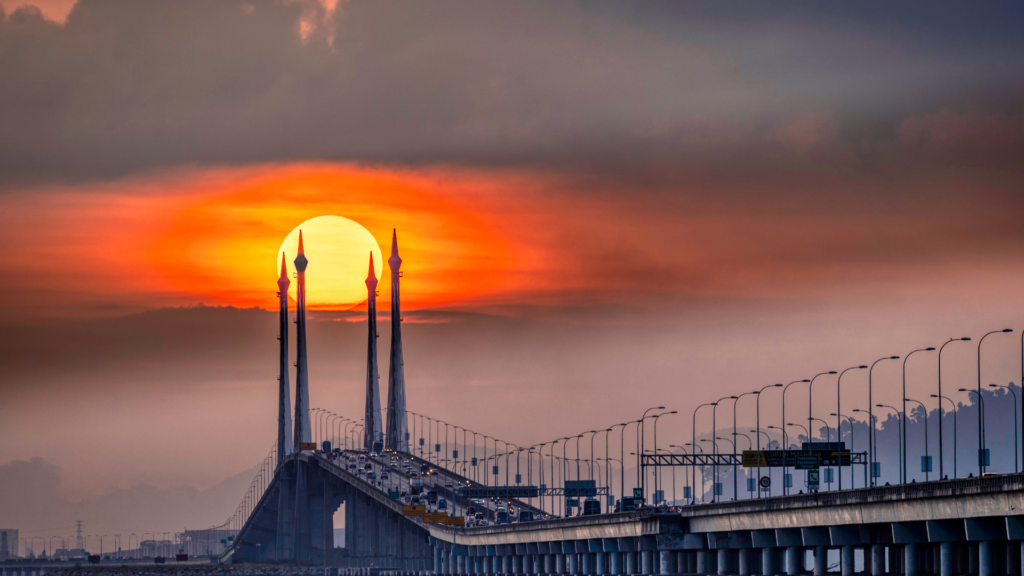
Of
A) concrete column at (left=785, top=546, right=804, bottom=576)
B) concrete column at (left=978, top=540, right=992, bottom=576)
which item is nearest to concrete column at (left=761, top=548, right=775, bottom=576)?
concrete column at (left=785, top=546, right=804, bottom=576)

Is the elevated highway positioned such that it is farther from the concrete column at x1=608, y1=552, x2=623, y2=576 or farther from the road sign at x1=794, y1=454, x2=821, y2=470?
the road sign at x1=794, y1=454, x2=821, y2=470

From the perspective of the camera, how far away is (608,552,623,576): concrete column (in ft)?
459

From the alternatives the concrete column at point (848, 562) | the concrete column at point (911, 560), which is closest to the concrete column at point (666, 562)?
the concrete column at point (848, 562)

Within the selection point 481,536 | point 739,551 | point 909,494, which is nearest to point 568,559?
point 481,536

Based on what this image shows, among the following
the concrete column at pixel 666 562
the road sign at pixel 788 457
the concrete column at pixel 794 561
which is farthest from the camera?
the road sign at pixel 788 457

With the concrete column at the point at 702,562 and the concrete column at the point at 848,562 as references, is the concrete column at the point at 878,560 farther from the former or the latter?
the concrete column at the point at 702,562

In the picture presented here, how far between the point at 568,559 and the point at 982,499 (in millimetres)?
83779

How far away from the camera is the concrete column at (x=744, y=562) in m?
113

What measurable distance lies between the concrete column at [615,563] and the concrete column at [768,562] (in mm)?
30879

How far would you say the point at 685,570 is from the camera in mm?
124125

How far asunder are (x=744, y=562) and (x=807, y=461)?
25.1 metres

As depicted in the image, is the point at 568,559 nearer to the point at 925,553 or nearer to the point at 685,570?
the point at 685,570

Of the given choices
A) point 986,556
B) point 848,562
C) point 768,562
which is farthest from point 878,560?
point 768,562

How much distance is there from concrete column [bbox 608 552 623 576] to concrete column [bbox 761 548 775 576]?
101 feet
